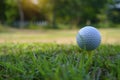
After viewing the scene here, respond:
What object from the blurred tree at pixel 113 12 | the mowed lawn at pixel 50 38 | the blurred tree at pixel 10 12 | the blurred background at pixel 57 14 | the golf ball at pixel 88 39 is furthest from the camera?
the blurred tree at pixel 113 12

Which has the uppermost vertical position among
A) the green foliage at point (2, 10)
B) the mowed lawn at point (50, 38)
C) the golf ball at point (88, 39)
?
the green foliage at point (2, 10)

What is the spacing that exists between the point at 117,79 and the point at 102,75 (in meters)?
0.19

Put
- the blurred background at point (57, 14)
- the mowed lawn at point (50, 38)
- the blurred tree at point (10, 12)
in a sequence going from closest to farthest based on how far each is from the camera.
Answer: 1. the mowed lawn at point (50, 38)
2. the blurred background at point (57, 14)
3. the blurred tree at point (10, 12)

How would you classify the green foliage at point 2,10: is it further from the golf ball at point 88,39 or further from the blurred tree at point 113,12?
the golf ball at point 88,39

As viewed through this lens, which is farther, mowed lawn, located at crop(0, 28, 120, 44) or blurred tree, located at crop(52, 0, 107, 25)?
blurred tree, located at crop(52, 0, 107, 25)

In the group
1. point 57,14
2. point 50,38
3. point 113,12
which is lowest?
A: point 50,38

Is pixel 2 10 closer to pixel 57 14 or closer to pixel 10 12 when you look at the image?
pixel 10 12

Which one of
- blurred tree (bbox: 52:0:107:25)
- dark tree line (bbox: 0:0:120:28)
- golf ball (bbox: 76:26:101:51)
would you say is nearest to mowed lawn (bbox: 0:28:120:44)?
golf ball (bbox: 76:26:101:51)

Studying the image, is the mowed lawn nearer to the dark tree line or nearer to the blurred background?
the blurred background

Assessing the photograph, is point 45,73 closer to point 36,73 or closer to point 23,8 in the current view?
point 36,73

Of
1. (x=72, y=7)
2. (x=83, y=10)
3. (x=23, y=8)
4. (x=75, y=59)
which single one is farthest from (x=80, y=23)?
(x=75, y=59)

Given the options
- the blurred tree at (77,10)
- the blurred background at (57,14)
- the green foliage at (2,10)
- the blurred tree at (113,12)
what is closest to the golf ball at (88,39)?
the blurred background at (57,14)

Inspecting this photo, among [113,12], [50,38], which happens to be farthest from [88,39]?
[113,12]

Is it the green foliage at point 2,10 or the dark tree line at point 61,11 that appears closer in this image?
the dark tree line at point 61,11
